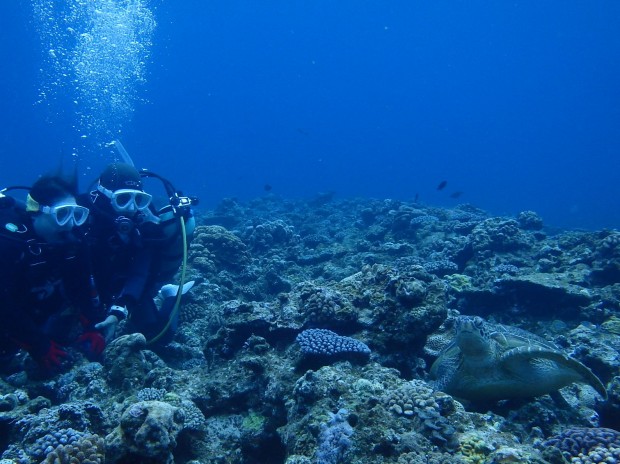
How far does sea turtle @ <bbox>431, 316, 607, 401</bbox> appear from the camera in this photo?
3.82 meters

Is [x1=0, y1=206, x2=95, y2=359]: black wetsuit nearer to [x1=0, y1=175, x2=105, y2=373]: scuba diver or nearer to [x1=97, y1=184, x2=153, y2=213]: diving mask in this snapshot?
[x1=0, y1=175, x2=105, y2=373]: scuba diver

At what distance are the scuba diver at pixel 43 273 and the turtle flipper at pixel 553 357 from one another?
5748 mm

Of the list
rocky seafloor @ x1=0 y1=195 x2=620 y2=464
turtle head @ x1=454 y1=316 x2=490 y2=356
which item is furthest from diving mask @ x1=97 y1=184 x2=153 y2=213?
turtle head @ x1=454 y1=316 x2=490 y2=356

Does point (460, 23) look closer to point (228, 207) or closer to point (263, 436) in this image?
point (228, 207)

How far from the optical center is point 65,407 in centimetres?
376

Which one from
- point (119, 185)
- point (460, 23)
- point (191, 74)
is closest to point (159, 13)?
point (191, 74)

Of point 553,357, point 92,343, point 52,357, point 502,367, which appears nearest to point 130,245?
point 92,343

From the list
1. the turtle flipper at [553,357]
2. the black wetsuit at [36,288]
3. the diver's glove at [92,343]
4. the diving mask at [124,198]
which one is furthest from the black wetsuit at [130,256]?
the turtle flipper at [553,357]

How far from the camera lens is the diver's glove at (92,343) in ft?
18.4

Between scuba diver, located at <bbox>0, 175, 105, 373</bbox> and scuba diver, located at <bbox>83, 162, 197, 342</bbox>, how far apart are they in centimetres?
36

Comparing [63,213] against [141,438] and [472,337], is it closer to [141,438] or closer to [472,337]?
[141,438]

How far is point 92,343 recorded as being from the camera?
5.60 meters

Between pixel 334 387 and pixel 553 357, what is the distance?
2.31 metres

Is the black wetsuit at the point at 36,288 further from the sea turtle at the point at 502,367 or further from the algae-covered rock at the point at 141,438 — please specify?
the sea turtle at the point at 502,367
